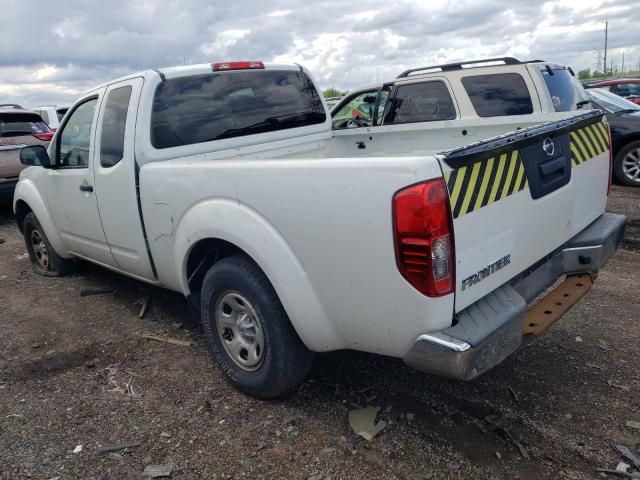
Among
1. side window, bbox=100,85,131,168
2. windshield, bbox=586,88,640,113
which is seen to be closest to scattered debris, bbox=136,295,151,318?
side window, bbox=100,85,131,168

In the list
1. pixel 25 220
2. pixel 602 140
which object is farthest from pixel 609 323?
pixel 25 220

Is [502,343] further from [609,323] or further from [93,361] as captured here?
[93,361]

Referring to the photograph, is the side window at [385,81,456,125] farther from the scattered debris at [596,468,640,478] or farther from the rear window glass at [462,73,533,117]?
the scattered debris at [596,468,640,478]

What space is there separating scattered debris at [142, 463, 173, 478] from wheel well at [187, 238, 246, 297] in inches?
45.2

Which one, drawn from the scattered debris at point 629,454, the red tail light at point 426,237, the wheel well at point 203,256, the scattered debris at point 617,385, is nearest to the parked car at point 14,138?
the wheel well at point 203,256

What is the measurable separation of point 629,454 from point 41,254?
5632 millimetres

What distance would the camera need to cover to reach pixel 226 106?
3.97 m

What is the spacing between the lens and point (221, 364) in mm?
3340

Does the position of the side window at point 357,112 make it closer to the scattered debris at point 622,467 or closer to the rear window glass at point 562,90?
the rear window glass at point 562,90

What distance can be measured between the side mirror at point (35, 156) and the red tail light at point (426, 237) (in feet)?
12.2

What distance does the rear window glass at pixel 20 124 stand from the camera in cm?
915

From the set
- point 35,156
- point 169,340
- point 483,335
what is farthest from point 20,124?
point 483,335

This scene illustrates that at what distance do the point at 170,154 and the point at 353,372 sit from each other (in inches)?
73.6

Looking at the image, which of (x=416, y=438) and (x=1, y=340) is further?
(x=1, y=340)
